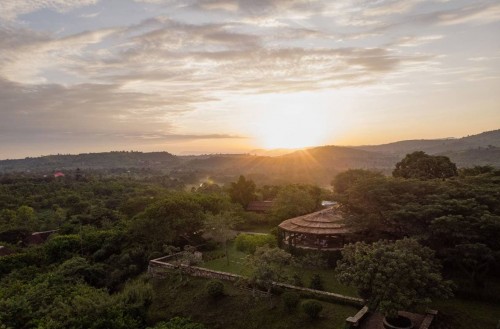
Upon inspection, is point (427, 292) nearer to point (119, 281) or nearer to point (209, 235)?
point (209, 235)

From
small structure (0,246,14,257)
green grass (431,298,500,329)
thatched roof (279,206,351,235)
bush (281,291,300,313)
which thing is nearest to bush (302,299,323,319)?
bush (281,291,300,313)

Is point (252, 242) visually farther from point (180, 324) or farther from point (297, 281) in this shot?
point (180, 324)

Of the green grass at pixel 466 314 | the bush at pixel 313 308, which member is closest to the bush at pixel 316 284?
the bush at pixel 313 308

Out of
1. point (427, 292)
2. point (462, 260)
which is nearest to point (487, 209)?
point (462, 260)

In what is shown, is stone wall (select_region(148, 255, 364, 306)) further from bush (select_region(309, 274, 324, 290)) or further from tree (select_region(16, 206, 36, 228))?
tree (select_region(16, 206, 36, 228))

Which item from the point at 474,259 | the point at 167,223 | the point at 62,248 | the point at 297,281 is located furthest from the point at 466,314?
the point at 62,248
